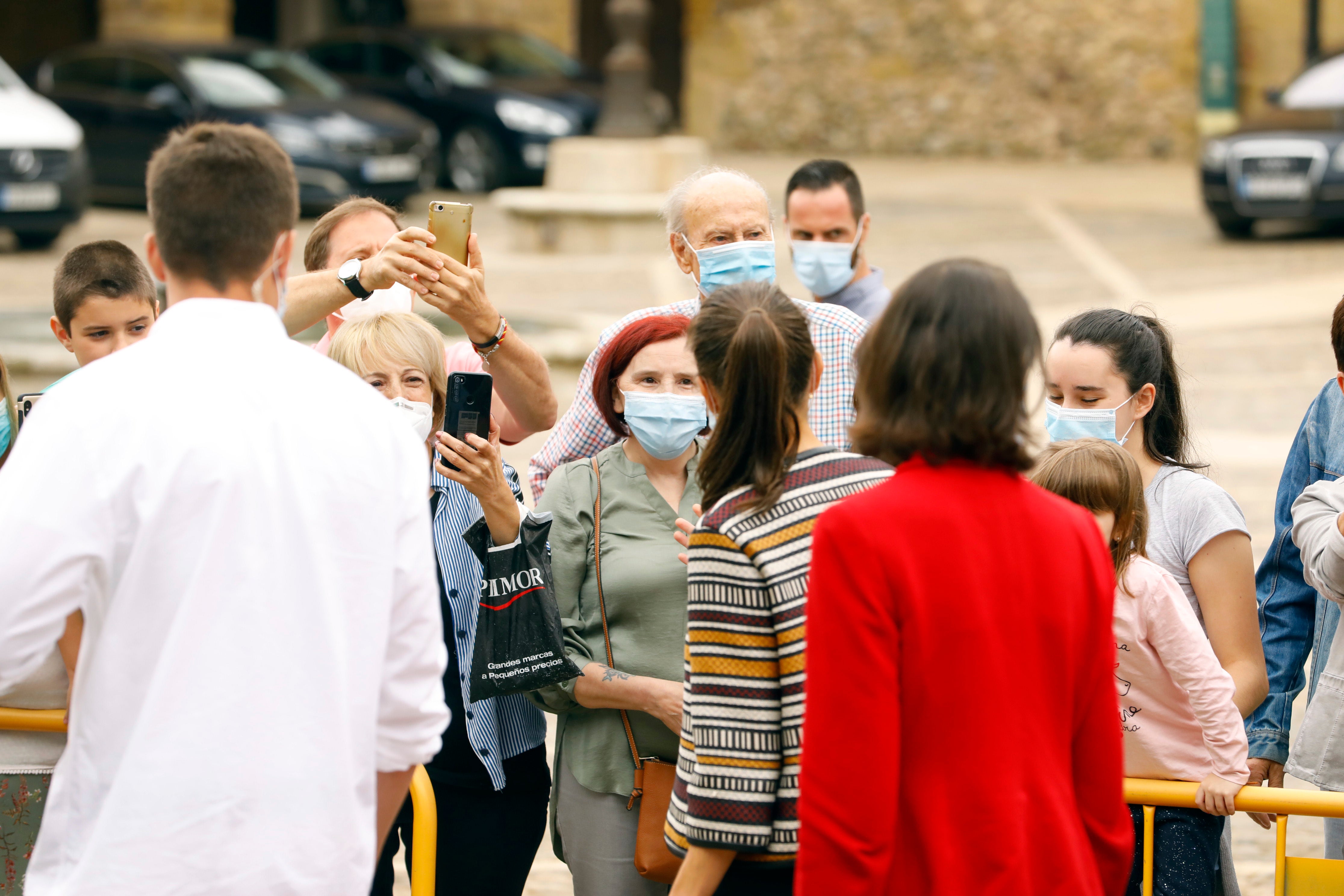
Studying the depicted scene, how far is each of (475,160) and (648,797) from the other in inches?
691

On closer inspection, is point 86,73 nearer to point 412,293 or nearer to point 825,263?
point 825,263

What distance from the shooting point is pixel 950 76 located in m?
25.2

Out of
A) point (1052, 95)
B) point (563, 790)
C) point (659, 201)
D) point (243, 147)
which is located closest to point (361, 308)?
point (563, 790)

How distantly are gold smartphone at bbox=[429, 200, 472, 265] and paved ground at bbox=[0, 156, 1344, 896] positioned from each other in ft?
6.03

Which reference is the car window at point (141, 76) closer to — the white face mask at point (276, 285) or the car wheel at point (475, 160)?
the car wheel at point (475, 160)

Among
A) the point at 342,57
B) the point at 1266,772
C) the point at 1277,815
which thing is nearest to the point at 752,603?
the point at 1277,815

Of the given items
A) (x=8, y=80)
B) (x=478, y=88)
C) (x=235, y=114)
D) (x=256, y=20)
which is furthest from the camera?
(x=256, y=20)

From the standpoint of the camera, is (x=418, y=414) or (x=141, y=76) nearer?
(x=418, y=414)

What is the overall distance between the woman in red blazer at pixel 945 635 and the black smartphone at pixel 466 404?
3.55ft

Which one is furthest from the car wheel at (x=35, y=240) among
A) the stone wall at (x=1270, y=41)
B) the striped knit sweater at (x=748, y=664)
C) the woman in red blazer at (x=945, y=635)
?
the stone wall at (x=1270, y=41)

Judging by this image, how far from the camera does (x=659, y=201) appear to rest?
15141mm

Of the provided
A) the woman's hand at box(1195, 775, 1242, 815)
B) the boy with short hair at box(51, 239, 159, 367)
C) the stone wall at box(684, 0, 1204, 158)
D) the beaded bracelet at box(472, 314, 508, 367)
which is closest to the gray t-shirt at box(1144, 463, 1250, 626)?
the woman's hand at box(1195, 775, 1242, 815)

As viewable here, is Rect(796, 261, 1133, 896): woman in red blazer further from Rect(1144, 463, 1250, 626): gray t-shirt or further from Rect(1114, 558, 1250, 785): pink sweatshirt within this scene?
Rect(1144, 463, 1250, 626): gray t-shirt

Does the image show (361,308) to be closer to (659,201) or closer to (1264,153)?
(659,201)
